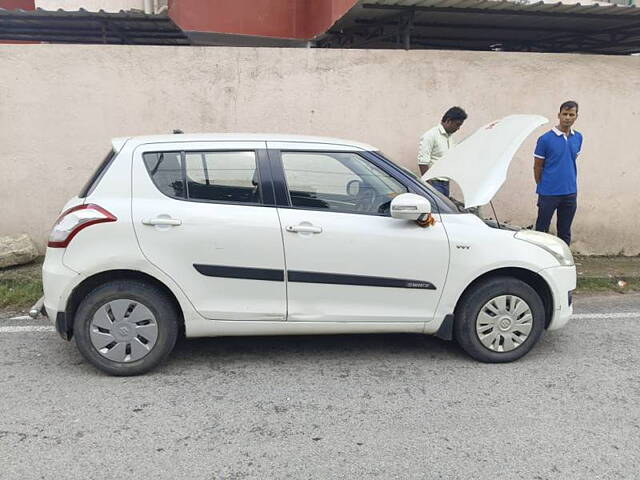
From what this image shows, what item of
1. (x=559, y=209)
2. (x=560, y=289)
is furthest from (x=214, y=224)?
(x=559, y=209)

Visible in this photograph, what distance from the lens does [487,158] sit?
4.00 m

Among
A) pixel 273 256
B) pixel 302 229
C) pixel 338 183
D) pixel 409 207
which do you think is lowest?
pixel 273 256

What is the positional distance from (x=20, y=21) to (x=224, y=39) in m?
3.68

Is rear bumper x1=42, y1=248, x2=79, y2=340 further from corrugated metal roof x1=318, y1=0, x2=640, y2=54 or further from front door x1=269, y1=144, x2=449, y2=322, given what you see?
corrugated metal roof x1=318, y1=0, x2=640, y2=54

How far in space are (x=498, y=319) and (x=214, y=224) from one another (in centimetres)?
203

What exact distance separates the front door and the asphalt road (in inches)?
17.6

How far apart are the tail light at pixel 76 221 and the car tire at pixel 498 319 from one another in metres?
2.43

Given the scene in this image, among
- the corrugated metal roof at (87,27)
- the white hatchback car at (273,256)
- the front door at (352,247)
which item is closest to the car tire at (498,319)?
the white hatchback car at (273,256)

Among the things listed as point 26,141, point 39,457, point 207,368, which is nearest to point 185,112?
point 26,141

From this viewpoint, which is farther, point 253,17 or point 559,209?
point 253,17

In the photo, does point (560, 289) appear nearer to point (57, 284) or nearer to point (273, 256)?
point (273, 256)

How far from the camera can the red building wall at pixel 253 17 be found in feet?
30.0

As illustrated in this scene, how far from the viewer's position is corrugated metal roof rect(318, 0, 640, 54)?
599 centimetres

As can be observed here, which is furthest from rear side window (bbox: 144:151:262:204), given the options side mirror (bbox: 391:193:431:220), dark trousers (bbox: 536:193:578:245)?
dark trousers (bbox: 536:193:578:245)
